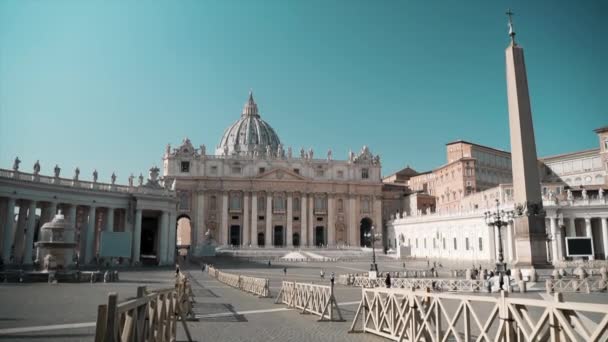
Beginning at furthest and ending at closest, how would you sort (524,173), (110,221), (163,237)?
(163,237) → (110,221) → (524,173)

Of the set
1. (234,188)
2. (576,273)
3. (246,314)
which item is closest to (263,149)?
(234,188)

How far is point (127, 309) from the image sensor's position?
516 centimetres

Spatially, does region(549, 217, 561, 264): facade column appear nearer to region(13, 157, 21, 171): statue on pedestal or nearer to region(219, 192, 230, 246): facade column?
region(13, 157, 21, 171): statue on pedestal

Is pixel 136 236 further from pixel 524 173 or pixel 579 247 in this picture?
pixel 579 247

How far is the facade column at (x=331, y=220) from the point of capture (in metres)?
83.7

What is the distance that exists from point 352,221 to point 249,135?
39.0m

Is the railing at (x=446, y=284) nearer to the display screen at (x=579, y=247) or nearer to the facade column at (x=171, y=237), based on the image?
the display screen at (x=579, y=247)

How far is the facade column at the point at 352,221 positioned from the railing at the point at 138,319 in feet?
250

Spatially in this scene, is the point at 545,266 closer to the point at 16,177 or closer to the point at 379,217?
the point at 16,177

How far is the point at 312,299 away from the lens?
13.5 m

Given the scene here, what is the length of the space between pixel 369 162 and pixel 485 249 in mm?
41017

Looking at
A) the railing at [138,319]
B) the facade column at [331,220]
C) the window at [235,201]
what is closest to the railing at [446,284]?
the railing at [138,319]

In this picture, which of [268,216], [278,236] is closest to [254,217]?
[268,216]

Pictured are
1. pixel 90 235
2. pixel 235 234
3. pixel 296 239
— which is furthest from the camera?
pixel 296 239
